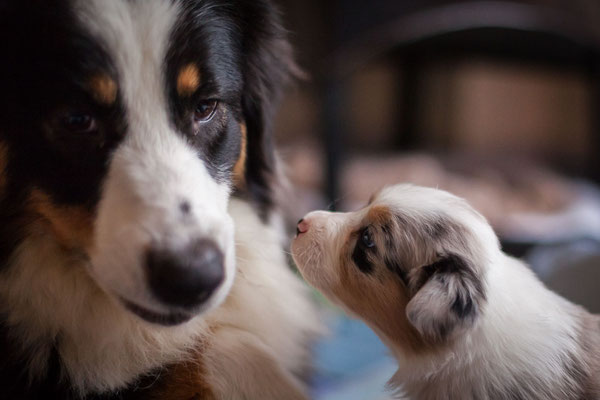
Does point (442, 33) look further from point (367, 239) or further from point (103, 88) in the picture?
point (103, 88)

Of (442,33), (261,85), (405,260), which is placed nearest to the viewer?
(405,260)

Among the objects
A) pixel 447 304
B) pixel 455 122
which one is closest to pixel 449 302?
pixel 447 304

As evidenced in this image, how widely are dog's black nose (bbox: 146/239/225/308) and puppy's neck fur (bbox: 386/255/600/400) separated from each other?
41 centimetres

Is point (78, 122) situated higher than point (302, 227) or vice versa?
point (78, 122)

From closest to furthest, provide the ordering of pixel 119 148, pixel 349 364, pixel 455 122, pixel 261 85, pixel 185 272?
pixel 185 272 → pixel 119 148 → pixel 261 85 → pixel 349 364 → pixel 455 122

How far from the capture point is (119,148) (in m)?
1.04

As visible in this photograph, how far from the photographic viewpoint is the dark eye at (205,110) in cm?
116

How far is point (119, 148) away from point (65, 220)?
0.16m

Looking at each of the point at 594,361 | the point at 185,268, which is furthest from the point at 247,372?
the point at 594,361

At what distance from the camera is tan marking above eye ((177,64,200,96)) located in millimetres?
1090

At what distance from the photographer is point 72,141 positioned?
3.45 ft

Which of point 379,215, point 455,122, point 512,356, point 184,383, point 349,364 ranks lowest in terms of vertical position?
point 455,122

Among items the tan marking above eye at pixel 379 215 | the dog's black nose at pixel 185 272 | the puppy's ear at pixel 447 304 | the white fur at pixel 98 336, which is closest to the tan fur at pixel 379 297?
the tan marking above eye at pixel 379 215

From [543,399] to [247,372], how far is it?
530 mm
